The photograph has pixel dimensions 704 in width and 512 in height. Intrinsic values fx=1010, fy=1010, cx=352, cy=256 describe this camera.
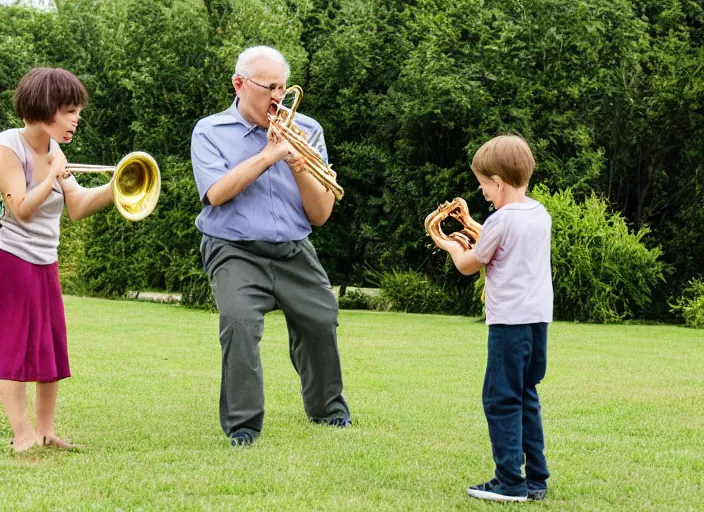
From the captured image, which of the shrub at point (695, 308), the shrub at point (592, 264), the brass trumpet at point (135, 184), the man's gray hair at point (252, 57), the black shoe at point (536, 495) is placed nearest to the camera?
the black shoe at point (536, 495)

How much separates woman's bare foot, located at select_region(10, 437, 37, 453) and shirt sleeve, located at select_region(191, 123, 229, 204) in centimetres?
168

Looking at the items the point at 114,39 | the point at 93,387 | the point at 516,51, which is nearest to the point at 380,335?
the point at 93,387

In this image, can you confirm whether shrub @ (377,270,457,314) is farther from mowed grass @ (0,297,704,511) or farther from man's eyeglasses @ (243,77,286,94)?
man's eyeglasses @ (243,77,286,94)

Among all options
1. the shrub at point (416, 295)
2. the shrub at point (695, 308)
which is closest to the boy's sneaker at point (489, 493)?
the shrub at point (695, 308)

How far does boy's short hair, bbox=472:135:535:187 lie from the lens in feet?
14.8

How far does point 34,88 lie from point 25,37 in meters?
21.6

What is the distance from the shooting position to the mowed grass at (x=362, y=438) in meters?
4.59

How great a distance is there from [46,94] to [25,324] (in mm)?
1242

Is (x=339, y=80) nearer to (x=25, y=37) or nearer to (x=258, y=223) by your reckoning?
(x=25, y=37)

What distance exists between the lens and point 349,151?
21.5 metres

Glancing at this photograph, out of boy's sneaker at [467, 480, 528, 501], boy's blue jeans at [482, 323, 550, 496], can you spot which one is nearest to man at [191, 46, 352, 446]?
boy's sneaker at [467, 480, 528, 501]

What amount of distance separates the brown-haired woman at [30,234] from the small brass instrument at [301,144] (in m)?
1.03

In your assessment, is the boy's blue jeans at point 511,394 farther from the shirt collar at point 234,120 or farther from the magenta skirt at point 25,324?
the magenta skirt at point 25,324

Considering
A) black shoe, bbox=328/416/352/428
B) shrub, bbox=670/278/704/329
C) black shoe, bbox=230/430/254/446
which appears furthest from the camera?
shrub, bbox=670/278/704/329
